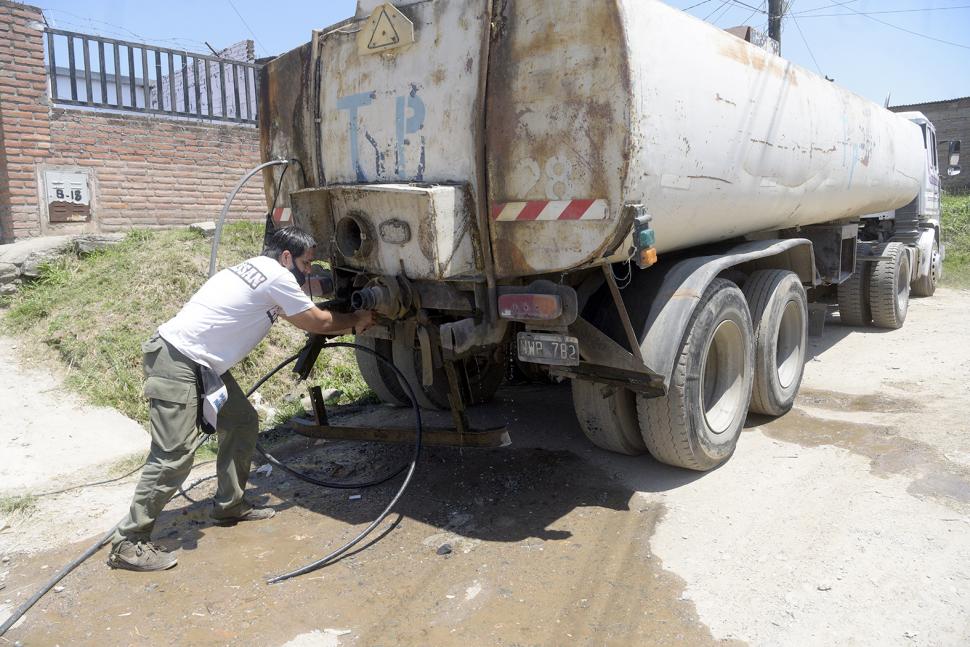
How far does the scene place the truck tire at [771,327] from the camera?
4.83 metres

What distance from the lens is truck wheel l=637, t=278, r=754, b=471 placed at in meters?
3.86

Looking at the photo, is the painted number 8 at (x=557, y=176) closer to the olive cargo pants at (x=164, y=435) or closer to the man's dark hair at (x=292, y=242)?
the man's dark hair at (x=292, y=242)

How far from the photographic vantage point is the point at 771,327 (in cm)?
486

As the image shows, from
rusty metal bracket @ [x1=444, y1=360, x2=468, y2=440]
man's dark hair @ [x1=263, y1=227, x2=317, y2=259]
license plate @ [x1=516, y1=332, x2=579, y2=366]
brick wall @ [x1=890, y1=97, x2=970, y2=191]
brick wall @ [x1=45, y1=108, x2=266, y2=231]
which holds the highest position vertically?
brick wall @ [x1=890, y1=97, x2=970, y2=191]

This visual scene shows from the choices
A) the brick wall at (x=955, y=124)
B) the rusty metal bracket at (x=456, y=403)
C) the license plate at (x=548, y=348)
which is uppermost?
the brick wall at (x=955, y=124)

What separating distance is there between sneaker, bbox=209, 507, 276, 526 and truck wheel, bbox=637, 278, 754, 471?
2121 mm

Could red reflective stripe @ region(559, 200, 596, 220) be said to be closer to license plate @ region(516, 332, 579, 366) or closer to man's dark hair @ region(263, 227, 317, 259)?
license plate @ region(516, 332, 579, 366)

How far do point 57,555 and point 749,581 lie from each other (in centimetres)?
330

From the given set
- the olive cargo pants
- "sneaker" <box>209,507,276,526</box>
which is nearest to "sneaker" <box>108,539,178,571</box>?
the olive cargo pants

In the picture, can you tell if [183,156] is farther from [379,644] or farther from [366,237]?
[379,644]

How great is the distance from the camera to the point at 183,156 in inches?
336

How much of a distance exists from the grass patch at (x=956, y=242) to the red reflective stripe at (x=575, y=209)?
11.6 metres

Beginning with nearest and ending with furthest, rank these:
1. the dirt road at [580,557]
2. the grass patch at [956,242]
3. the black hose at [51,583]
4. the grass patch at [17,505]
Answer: the dirt road at [580,557], the black hose at [51,583], the grass patch at [17,505], the grass patch at [956,242]

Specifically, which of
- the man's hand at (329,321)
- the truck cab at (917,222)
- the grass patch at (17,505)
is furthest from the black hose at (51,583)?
the truck cab at (917,222)
